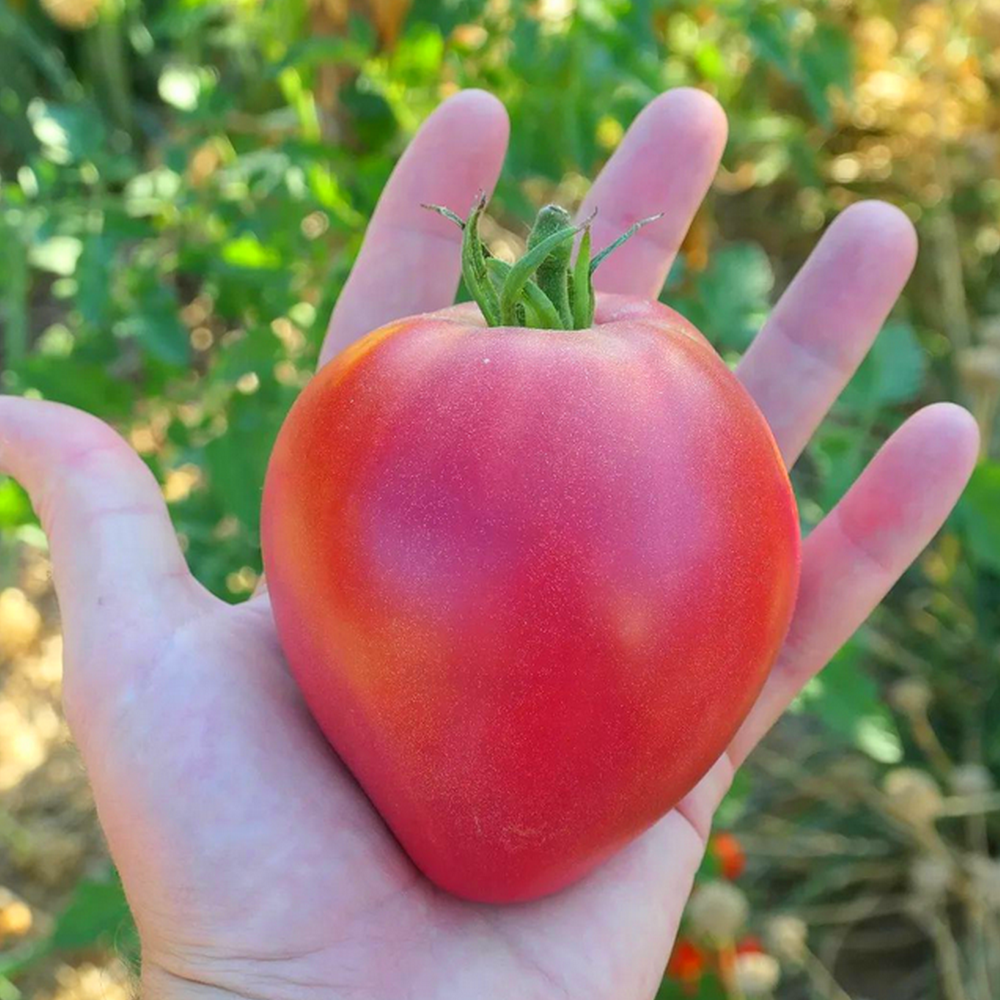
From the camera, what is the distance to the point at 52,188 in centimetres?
116

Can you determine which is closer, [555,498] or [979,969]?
[555,498]

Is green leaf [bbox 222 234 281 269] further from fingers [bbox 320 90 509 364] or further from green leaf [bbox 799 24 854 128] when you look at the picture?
green leaf [bbox 799 24 854 128]

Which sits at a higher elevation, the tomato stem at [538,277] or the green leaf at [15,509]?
the tomato stem at [538,277]

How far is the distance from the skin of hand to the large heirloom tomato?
10 centimetres

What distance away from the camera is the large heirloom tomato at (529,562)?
24.4 inches

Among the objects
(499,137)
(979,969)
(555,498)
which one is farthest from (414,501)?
(979,969)

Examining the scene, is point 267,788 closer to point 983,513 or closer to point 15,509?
point 15,509

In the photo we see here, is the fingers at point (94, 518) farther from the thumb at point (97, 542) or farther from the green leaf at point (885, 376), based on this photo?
the green leaf at point (885, 376)

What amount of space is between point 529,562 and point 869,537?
0.51 metres

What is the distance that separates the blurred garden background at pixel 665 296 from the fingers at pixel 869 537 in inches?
3.6

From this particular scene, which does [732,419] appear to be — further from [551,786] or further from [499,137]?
[499,137]

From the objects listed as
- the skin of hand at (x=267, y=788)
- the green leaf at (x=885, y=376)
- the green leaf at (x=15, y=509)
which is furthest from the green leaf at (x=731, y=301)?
the green leaf at (x=15, y=509)

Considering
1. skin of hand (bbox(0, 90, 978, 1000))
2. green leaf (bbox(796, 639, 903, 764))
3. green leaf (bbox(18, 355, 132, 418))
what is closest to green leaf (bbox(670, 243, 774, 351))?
skin of hand (bbox(0, 90, 978, 1000))

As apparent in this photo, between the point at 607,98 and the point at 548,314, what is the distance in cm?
58
